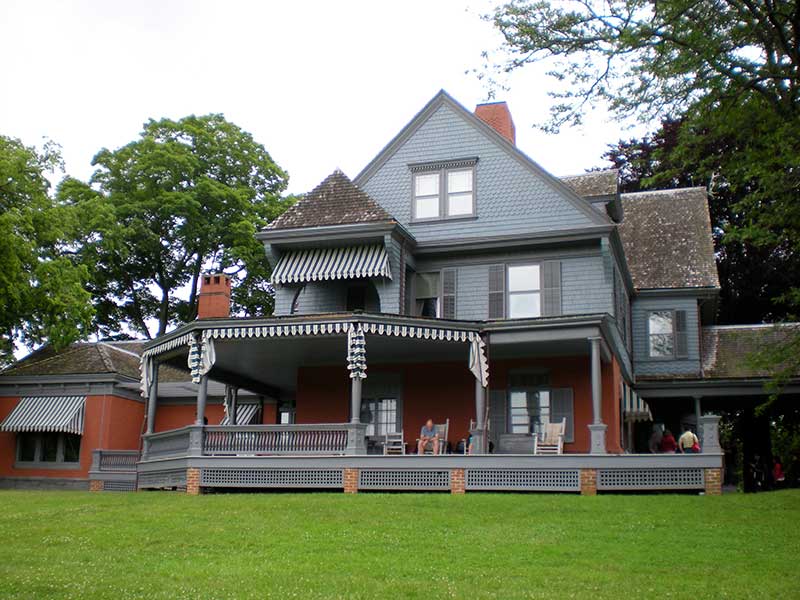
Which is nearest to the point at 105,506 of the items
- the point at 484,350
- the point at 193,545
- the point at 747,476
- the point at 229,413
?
the point at 193,545

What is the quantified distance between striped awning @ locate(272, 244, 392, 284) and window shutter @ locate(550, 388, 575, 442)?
530 cm

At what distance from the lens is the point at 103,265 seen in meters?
41.3

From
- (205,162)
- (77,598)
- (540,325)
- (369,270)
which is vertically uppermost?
(205,162)

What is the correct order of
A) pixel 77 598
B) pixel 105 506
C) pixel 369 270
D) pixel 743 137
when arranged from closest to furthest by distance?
pixel 77 598 → pixel 105 506 → pixel 743 137 → pixel 369 270

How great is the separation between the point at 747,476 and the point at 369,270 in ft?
37.9

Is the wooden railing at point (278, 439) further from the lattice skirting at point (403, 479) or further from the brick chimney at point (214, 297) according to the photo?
the brick chimney at point (214, 297)

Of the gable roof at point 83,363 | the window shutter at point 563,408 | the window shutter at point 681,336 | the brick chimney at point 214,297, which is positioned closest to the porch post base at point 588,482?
the window shutter at point 563,408

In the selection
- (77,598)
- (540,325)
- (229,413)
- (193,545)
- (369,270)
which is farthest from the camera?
(229,413)

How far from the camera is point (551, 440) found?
23.1 m

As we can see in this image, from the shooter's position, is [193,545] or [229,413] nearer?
[193,545]

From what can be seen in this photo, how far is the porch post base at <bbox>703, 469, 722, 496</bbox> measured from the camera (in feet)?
62.9

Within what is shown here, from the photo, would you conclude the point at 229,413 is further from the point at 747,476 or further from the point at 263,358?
the point at 747,476

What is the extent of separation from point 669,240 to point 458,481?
15.4 meters

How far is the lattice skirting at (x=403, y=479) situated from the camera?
20297 millimetres
